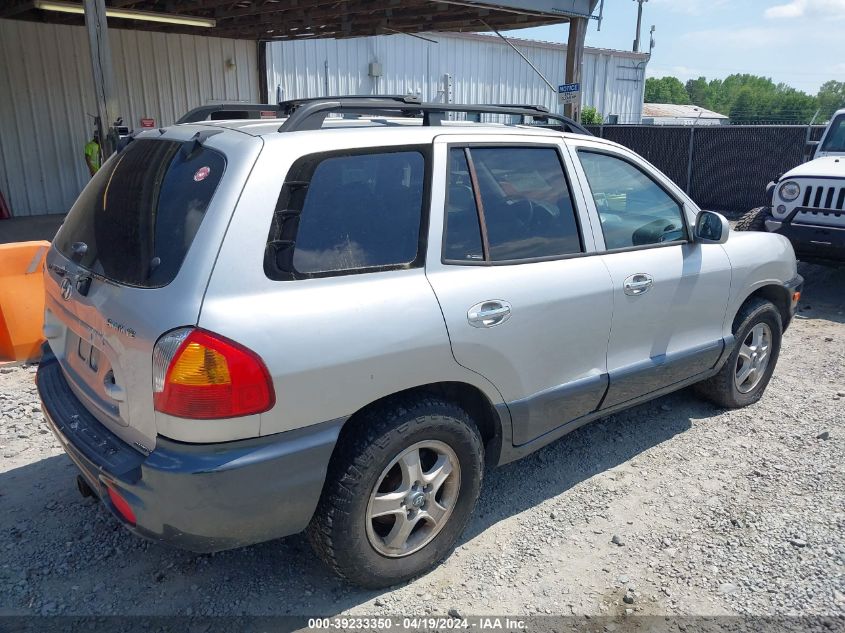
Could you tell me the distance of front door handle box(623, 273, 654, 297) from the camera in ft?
11.4

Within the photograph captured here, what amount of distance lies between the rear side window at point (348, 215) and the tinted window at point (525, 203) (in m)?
0.41

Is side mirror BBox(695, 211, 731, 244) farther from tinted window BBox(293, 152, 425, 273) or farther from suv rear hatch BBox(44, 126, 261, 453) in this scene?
suv rear hatch BBox(44, 126, 261, 453)

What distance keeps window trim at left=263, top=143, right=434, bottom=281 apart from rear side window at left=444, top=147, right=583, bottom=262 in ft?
0.40

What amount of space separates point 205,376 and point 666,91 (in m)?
123

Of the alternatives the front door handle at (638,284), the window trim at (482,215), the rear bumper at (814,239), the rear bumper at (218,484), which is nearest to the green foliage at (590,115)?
the rear bumper at (814,239)

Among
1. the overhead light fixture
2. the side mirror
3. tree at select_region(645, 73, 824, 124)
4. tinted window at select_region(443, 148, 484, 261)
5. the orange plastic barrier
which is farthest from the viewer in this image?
tree at select_region(645, 73, 824, 124)

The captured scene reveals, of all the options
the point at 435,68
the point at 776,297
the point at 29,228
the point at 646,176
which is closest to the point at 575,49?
the point at 776,297

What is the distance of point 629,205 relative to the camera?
12.5 ft

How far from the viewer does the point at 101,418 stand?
268 cm

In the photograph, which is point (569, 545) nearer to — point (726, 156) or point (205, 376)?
point (205, 376)

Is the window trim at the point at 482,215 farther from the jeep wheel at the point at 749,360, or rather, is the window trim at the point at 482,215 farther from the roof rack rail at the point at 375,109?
the jeep wheel at the point at 749,360

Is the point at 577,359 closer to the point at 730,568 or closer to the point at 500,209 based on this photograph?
the point at 500,209

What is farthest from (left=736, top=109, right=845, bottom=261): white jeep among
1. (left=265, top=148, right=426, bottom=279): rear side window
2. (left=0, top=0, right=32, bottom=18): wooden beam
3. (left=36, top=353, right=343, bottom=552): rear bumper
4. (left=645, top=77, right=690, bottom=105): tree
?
(left=645, top=77, right=690, bottom=105): tree

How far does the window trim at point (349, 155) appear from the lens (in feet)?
7.93
